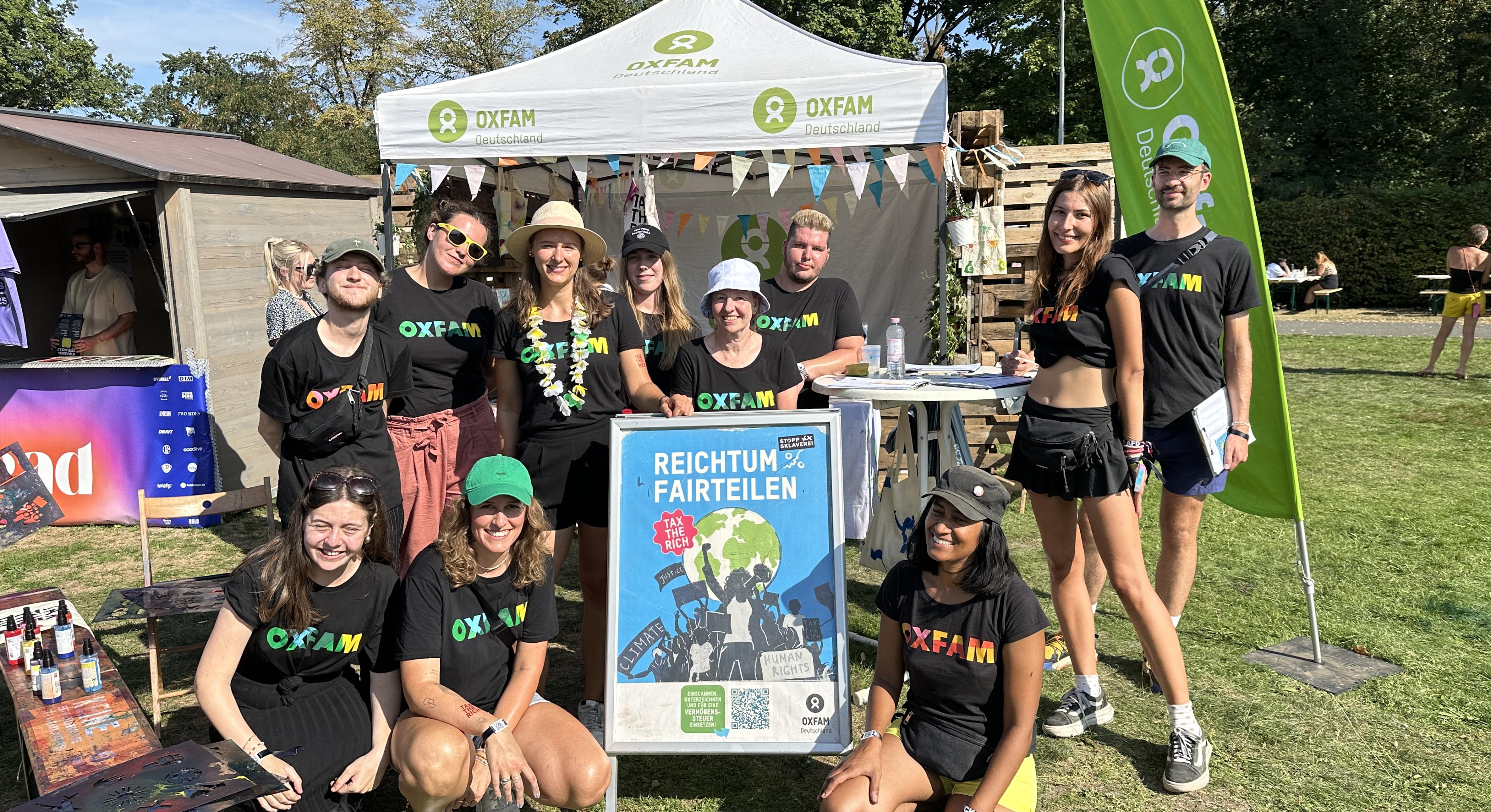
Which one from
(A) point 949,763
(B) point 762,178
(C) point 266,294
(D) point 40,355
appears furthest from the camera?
(B) point 762,178

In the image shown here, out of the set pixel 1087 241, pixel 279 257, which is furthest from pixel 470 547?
pixel 279 257

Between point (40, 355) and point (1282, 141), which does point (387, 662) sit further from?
point (1282, 141)

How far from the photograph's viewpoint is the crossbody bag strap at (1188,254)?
121 inches

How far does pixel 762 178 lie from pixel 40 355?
6685 millimetres

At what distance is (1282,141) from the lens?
22719mm

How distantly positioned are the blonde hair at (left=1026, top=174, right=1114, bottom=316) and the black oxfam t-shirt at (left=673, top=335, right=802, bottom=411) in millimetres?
931

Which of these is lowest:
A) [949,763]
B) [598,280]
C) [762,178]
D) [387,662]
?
[949,763]

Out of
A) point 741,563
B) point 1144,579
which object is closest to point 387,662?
point 741,563

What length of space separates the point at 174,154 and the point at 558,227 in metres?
5.28

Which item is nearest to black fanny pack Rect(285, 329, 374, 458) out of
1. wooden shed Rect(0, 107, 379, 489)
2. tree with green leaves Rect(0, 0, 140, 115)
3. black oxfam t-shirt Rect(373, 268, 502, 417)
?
black oxfam t-shirt Rect(373, 268, 502, 417)

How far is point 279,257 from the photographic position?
4.79 metres

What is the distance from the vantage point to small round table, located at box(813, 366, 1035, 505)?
3564mm

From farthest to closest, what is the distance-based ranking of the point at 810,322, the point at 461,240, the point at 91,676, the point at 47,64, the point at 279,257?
1. the point at 47,64
2. the point at 279,257
3. the point at 810,322
4. the point at 461,240
5. the point at 91,676

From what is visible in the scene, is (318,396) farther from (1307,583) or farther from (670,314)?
(1307,583)
